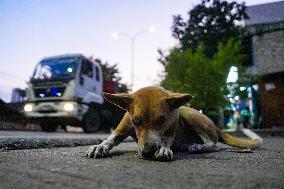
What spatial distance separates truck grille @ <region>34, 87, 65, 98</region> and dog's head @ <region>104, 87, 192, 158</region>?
848 centimetres

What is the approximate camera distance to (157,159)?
301cm

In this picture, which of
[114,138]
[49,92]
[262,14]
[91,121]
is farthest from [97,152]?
[262,14]

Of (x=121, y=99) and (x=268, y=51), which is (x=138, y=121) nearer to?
(x=121, y=99)

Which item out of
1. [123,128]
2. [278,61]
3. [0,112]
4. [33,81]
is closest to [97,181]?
[123,128]

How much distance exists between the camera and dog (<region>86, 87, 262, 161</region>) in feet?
10.1

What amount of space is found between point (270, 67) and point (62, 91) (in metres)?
13.4

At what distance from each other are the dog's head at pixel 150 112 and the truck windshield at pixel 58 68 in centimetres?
843

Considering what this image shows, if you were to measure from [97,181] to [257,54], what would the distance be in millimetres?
19935

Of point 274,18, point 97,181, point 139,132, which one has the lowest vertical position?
point 97,181

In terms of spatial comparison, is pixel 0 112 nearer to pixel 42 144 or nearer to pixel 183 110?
pixel 42 144

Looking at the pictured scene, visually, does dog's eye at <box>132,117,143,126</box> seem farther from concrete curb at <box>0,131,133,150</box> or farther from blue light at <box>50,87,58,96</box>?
blue light at <box>50,87,58,96</box>

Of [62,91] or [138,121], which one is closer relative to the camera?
[138,121]

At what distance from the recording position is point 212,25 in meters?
22.3

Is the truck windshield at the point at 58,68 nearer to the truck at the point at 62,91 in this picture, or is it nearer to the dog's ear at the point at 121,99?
the truck at the point at 62,91
